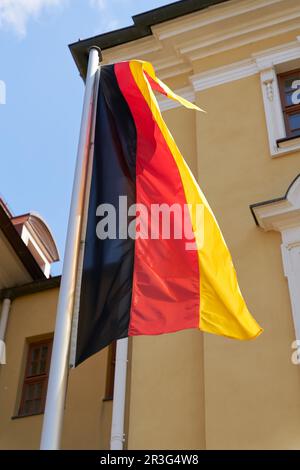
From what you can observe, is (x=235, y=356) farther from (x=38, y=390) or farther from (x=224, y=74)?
(x=38, y=390)

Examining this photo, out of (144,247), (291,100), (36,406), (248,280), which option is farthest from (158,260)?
(36,406)

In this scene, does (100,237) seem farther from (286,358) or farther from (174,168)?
(286,358)

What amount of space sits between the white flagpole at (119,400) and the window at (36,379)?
364 cm

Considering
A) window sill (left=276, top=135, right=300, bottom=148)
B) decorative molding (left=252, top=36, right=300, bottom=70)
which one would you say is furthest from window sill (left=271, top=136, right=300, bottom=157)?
decorative molding (left=252, top=36, right=300, bottom=70)

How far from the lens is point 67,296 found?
19.4 feet

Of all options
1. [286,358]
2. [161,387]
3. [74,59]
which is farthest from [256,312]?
[74,59]

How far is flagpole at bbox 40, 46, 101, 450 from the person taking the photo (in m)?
5.25

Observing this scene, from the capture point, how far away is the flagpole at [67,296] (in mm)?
5250

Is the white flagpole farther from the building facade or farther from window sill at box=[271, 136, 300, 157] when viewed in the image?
window sill at box=[271, 136, 300, 157]

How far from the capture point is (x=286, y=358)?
292 inches

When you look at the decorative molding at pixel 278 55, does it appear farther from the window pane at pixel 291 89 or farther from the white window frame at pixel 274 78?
the window pane at pixel 291 89

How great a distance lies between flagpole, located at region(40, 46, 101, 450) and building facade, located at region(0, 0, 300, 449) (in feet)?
7.81

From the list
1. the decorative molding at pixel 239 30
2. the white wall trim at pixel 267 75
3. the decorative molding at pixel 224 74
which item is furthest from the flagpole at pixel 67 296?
the decorative molding at pixel 239 30

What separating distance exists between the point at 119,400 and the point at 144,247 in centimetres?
266
